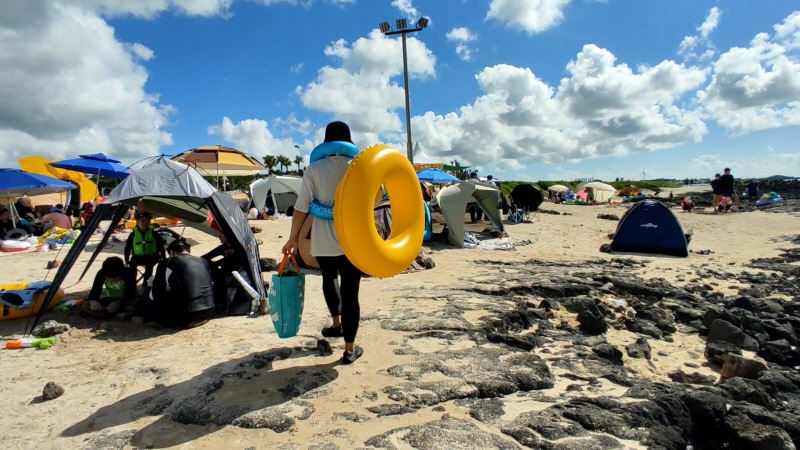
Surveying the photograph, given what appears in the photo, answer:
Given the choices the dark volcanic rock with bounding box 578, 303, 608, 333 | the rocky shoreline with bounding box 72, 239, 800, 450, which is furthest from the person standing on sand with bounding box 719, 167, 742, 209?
the dark volcanic rock with bounding box 578, 303, 608, 333

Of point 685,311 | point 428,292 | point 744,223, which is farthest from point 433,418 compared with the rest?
point 744,223

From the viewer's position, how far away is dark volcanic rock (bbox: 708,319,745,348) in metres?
4.82

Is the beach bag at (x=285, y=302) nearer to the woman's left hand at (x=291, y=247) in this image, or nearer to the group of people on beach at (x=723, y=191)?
the woman's left hand at (x=291, y=247)

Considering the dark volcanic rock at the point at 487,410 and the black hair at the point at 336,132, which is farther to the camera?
the black hair at the point at 336,132

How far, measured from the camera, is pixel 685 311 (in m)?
5.88

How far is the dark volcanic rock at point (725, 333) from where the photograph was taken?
4.82 meters

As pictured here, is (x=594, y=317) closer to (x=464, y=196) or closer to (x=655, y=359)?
(x=655, y=359)

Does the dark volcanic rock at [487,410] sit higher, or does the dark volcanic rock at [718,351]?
the dark volcanic rock at [487,410]

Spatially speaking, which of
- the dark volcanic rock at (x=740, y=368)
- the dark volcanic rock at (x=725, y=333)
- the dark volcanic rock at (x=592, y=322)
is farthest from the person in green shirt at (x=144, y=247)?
the dark volcanic rock at (x=725, y=333)

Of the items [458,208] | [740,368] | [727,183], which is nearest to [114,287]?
[740,368]

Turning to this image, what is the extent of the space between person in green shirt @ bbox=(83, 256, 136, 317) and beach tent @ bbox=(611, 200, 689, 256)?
1054 centimetres

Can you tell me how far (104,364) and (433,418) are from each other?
10.3 feet

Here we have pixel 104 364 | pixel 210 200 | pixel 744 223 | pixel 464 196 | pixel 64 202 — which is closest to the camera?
pixel 104 364

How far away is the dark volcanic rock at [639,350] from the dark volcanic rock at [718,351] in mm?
580
